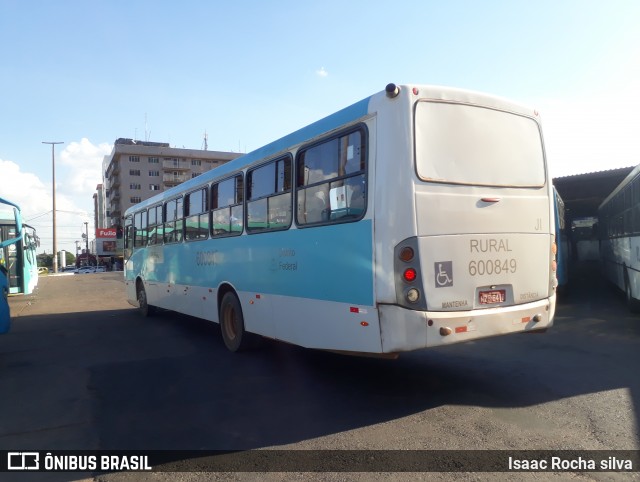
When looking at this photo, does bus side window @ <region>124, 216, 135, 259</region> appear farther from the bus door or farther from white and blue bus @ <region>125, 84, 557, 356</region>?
the bus door

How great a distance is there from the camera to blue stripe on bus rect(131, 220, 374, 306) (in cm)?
544

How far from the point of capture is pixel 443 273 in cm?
523

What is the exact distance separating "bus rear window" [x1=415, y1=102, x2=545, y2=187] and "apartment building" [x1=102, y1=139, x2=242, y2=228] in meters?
79.8

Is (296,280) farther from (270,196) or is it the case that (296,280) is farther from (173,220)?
(173,220)

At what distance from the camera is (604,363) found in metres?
7.12

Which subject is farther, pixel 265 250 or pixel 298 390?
pixel 265 250

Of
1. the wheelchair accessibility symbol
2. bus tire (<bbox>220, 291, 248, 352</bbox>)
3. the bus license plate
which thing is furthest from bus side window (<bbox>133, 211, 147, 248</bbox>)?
the bus license plate

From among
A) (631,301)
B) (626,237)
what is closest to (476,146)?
(626,237)

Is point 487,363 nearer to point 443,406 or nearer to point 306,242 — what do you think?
point 443,406

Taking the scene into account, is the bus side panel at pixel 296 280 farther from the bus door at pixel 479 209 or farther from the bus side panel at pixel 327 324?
the bus door at pixel 479 209

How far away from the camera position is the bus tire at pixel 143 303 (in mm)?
14141

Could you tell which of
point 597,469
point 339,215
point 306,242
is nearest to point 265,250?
point 306,242

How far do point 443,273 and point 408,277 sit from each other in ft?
1.37

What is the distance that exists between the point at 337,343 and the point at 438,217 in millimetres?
1826
